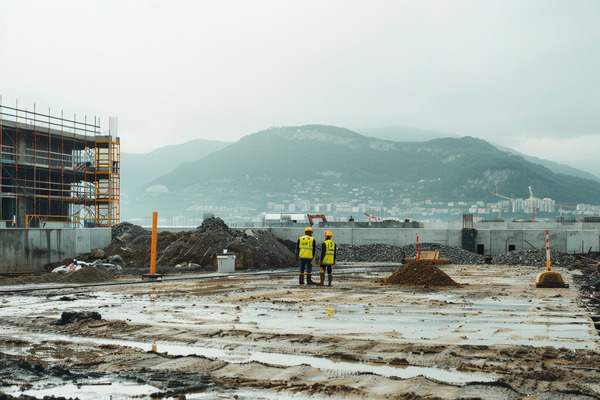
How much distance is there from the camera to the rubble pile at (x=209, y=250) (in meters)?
29.0

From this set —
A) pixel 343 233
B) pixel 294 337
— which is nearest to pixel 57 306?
pixel 294 337

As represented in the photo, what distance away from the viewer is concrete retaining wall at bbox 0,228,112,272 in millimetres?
26609

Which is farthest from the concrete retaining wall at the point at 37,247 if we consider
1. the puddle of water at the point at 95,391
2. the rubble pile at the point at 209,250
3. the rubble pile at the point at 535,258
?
the puddle of water at the point at 95,391

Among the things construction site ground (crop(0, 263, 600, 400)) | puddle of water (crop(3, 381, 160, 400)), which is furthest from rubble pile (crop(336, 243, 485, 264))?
puddle of water (crop(3, 381, 160, 400))

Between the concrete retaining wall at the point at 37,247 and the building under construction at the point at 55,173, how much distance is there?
11.5 m

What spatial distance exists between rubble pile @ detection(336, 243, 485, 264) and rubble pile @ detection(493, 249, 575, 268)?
132 centimetres

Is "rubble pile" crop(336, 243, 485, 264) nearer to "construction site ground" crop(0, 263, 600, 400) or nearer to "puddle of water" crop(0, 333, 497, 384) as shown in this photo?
"construction site ground" crop(0, 263, 600, 400)

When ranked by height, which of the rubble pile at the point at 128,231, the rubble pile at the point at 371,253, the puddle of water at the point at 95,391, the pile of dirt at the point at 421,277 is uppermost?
the rubble pile at the point at 128,231

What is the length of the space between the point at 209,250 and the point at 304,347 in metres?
21.6

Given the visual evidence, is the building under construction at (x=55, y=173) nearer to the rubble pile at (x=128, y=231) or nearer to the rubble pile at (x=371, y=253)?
the rubble pile at (x=128, y=231)

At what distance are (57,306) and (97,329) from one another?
4181 millimetres

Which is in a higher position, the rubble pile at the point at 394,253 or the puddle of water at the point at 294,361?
the puddle of water at the point at 294,361

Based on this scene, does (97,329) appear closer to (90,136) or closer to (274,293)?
(274,293)

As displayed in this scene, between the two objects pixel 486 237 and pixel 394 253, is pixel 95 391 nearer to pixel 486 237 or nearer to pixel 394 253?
pixel 394 253
